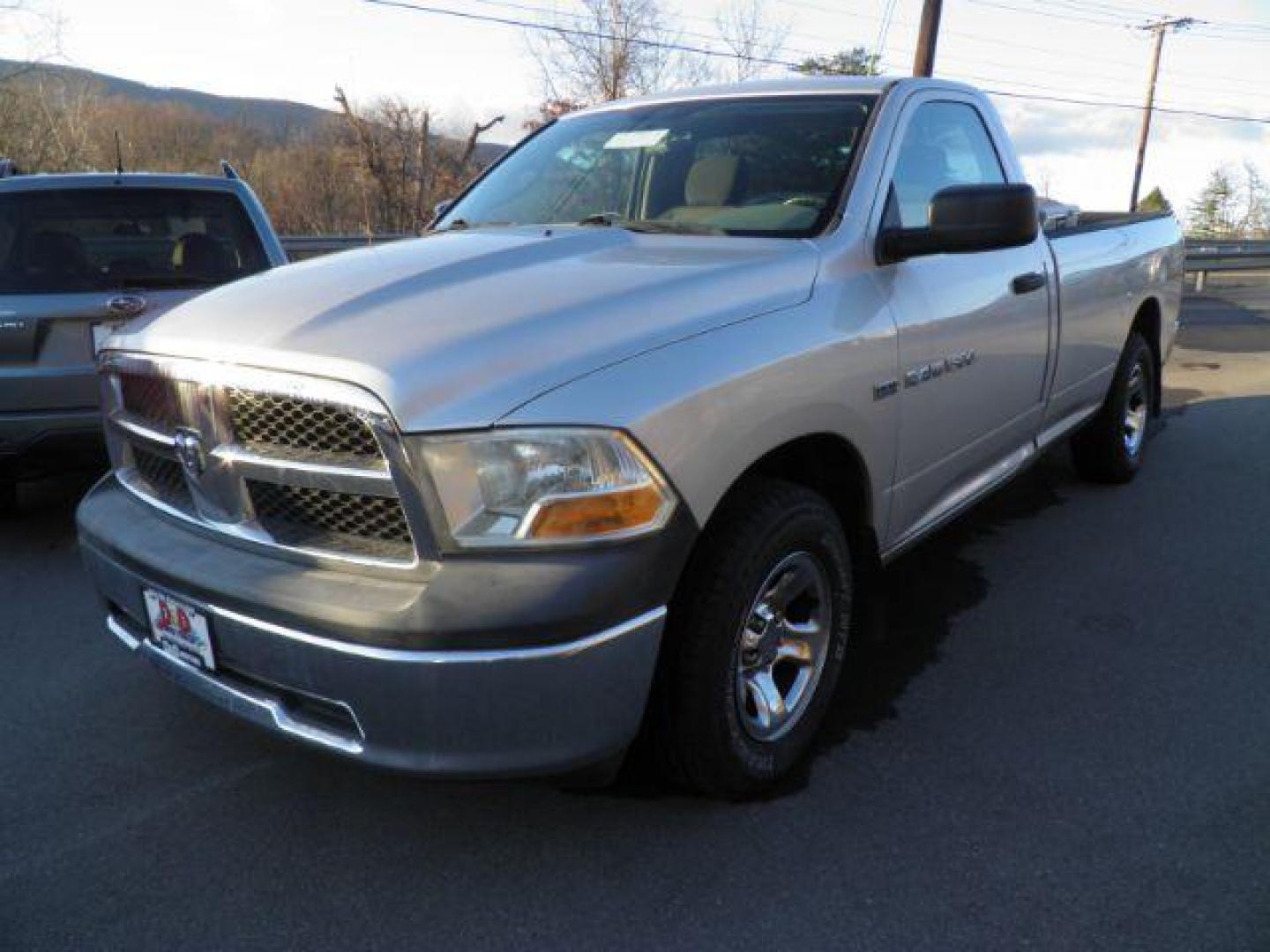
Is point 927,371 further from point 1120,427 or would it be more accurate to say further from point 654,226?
point 1120,427

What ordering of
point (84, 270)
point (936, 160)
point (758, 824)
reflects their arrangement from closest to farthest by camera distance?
1. point (758, 824)
2. point (936, 160)
3. point (84, 270)

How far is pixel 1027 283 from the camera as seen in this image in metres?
3.67

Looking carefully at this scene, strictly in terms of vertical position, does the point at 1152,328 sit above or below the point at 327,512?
above

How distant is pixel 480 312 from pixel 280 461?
544 mm

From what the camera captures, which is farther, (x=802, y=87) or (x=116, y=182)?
(x=116, y=182)

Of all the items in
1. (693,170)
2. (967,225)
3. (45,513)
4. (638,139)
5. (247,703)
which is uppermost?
(638,139)

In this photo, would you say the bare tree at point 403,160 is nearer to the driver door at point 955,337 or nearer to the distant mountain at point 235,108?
the distant mountain at point 235,108

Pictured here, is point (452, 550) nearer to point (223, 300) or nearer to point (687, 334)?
point (687, 334)

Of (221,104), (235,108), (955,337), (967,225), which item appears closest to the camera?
(967,225)

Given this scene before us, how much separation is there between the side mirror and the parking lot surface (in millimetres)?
1396

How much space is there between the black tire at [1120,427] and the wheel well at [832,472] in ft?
9.02

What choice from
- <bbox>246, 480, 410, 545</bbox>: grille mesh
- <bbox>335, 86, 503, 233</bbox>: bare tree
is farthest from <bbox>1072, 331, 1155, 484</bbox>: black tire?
<bbox>335, 86, 503, 233</bbox>: bare tree

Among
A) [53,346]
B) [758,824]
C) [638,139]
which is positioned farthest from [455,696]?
[53,346]

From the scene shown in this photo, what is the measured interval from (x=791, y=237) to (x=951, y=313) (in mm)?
654
